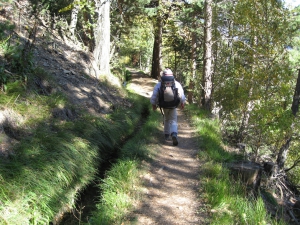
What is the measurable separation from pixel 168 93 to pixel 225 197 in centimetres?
286

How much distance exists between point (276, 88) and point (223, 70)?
306cm

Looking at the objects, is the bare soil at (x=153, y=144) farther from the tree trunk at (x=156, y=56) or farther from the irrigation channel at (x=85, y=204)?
the tree trunk at (x=156, y=56)

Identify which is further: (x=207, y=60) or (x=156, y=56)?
(x=156, y=56)

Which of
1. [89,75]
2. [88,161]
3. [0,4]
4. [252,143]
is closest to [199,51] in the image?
[252,143]

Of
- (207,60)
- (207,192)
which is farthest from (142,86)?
(207,192)

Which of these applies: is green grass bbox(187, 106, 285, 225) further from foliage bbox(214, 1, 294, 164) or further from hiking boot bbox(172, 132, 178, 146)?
foliage bbox(214, 1, 294, 164)

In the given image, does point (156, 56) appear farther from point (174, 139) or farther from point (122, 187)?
point (122, 187)

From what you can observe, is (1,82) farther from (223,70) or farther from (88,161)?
(223,70)

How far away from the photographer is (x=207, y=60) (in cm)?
1141

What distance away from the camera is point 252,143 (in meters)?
11.0

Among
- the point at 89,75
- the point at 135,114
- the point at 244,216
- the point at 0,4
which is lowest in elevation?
the point at 244,216

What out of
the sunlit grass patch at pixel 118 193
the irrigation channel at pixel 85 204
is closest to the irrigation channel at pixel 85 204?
the irrigation channel at pixel 85 204

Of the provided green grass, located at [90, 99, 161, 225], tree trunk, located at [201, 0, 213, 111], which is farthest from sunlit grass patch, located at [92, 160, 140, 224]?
tree trunk, located at [201, 0, 213, 111]

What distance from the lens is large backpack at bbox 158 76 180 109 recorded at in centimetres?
607
